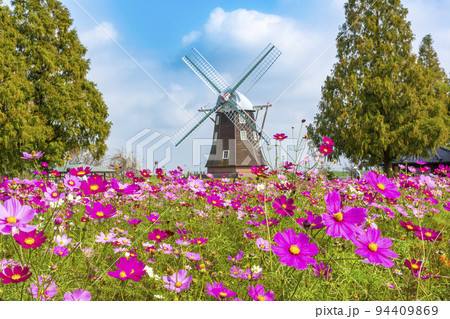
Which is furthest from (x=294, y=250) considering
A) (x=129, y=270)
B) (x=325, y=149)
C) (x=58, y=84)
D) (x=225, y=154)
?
(x=225, y=154)

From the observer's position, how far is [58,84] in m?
15.4

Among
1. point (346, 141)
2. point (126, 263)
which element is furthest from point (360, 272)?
point (346, 141)

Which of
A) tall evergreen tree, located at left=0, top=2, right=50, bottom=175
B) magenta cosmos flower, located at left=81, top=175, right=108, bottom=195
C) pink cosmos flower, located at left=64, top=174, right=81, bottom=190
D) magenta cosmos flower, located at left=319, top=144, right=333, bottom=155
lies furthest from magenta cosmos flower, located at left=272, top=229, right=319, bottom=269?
tall evergreen tree, located at left=0, top=2, right=50, bottom=175

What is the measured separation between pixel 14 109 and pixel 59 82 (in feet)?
9.12

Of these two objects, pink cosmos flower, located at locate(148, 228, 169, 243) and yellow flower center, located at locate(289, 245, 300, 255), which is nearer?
yellow flower center, located at locate(289, 245, 300, 255)

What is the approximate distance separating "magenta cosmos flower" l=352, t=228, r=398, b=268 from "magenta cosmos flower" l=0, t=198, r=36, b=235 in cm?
110

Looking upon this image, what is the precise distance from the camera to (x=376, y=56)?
17312mm

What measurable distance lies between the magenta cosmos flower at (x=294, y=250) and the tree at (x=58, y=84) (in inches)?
619

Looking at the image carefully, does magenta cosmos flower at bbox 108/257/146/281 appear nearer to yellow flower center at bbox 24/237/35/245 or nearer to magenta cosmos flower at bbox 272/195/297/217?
yellow flower center at bbox 24/237/35/245

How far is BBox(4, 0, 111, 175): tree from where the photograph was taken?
49.3 feet

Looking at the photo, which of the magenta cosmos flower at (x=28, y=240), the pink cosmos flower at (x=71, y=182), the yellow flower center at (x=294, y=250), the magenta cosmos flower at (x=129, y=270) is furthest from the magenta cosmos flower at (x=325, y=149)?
the magenta cosmos flower at (x=28, y=240)

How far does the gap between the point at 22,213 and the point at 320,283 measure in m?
1.50

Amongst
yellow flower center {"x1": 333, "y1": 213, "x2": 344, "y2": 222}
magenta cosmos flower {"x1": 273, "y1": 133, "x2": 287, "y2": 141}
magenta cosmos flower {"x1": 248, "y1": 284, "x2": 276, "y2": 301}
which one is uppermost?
magenta cosmos flower {"x1": 273, "y1": 133, "x2": 287, "y2": 141}

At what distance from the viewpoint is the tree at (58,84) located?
15039mm
